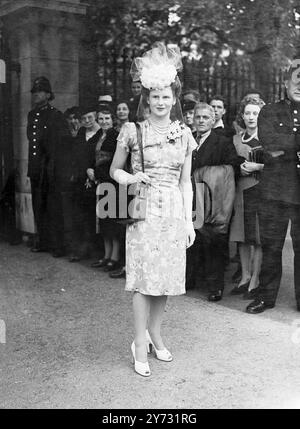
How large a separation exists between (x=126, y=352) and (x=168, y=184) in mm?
1097

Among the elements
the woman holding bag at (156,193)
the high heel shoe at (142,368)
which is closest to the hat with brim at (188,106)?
the woman holding bag at (156,193)

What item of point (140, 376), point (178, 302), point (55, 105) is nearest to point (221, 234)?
point (178, 302)

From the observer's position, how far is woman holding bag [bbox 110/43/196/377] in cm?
338

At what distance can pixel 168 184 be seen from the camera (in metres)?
3.45

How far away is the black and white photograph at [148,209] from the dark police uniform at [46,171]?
0.06 ft

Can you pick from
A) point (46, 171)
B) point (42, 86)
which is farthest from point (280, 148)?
point (42, 86)

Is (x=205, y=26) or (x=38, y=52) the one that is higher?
(x=205, y=26)

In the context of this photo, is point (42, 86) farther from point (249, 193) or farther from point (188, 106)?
point (249, 193)

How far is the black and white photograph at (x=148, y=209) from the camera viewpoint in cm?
336

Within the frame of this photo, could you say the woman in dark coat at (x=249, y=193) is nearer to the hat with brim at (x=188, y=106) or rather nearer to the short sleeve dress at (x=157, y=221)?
the hat with brim at (x=188, y=106)

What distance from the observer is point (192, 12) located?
779 cm

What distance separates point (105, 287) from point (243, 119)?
6.14ft

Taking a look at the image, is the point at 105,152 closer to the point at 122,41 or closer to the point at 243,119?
the point at 243,119

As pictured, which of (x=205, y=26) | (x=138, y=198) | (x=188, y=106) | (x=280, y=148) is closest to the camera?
(x=138, y=198)
